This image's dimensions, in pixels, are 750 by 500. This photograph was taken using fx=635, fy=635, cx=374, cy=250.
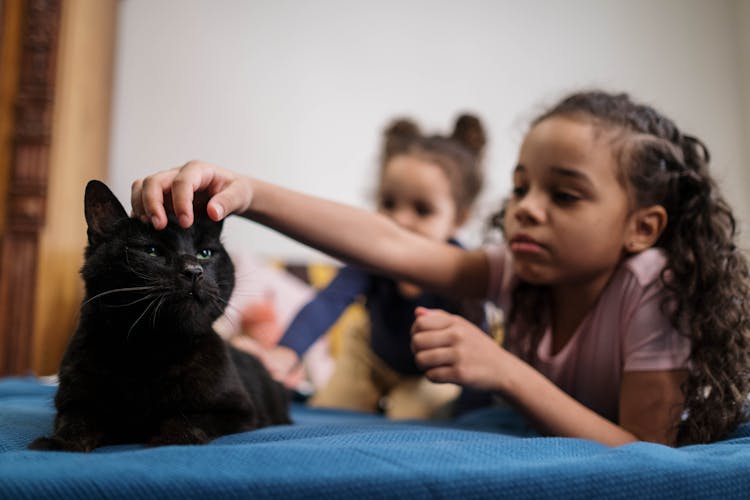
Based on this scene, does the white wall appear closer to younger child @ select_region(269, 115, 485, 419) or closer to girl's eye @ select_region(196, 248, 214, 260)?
younger child @ select_region(269, 115, 485, 419)

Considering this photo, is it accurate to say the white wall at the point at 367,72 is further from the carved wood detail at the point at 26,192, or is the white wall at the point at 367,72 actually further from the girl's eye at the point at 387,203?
the girl's eye at the point at 387,203

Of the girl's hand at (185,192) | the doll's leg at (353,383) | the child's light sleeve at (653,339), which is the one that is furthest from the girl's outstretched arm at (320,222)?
the doll's leg at (353,383)

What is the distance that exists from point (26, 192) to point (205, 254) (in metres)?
1.77

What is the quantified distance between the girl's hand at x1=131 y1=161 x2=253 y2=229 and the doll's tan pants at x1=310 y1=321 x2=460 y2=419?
1003mm

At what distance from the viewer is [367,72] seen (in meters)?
2.87

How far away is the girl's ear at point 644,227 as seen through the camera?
1035 mm

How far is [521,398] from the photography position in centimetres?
86

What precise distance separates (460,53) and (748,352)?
230 cm

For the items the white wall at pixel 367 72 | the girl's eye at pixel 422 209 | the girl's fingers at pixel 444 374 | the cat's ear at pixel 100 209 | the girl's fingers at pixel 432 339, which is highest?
the white wall at pixel 367 72

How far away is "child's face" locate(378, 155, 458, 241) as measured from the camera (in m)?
1.86

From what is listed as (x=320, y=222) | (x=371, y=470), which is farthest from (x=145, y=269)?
(x=320, y=222)

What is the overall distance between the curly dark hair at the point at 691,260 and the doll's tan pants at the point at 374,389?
589 mm

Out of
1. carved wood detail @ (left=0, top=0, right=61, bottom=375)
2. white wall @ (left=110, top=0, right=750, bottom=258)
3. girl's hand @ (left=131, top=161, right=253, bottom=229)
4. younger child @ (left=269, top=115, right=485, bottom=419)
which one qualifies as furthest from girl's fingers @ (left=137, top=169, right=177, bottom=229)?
white wall @ (left=110, top=0, right=750, bottom=258)

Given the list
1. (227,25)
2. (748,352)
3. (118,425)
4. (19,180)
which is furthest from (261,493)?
(227,25)
